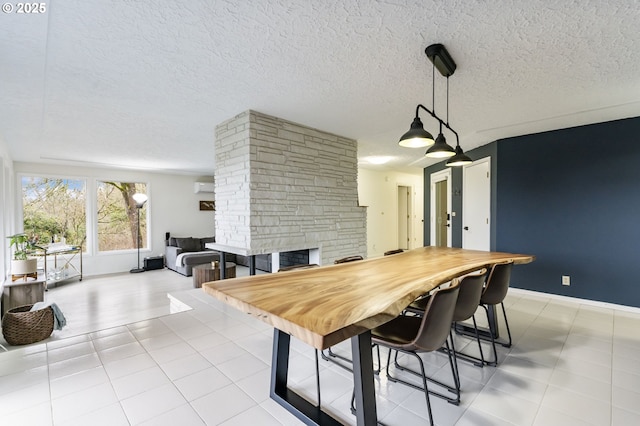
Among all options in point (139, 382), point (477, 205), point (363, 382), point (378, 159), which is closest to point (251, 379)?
point (139, 382)

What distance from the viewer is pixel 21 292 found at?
369 cm

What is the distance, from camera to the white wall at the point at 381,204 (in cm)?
719

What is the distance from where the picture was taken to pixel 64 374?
6.96 ft

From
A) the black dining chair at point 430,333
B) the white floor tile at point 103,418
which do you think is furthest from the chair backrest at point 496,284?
the white floor tile at point 103,418

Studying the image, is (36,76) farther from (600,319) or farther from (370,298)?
(600,319)

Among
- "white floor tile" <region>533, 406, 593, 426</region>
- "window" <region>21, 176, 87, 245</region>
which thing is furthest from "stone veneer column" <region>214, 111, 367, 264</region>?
"window" <region>21, 176, 87, 245</region>

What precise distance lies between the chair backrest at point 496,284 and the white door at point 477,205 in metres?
2.63

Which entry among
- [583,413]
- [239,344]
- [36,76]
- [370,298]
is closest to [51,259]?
[36,76]

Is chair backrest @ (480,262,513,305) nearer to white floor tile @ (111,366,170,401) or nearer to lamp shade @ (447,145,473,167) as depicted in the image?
lamp shade @ (447,145,473,167)

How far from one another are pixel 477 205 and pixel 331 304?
4.53m

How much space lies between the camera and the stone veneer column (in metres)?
3.37

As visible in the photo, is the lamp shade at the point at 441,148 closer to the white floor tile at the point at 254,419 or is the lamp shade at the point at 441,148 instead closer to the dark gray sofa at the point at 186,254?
the white floor tile at the point at 254,419

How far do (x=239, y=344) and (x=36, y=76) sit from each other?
2700 millimetres

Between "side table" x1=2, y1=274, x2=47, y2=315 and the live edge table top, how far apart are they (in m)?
3.58
